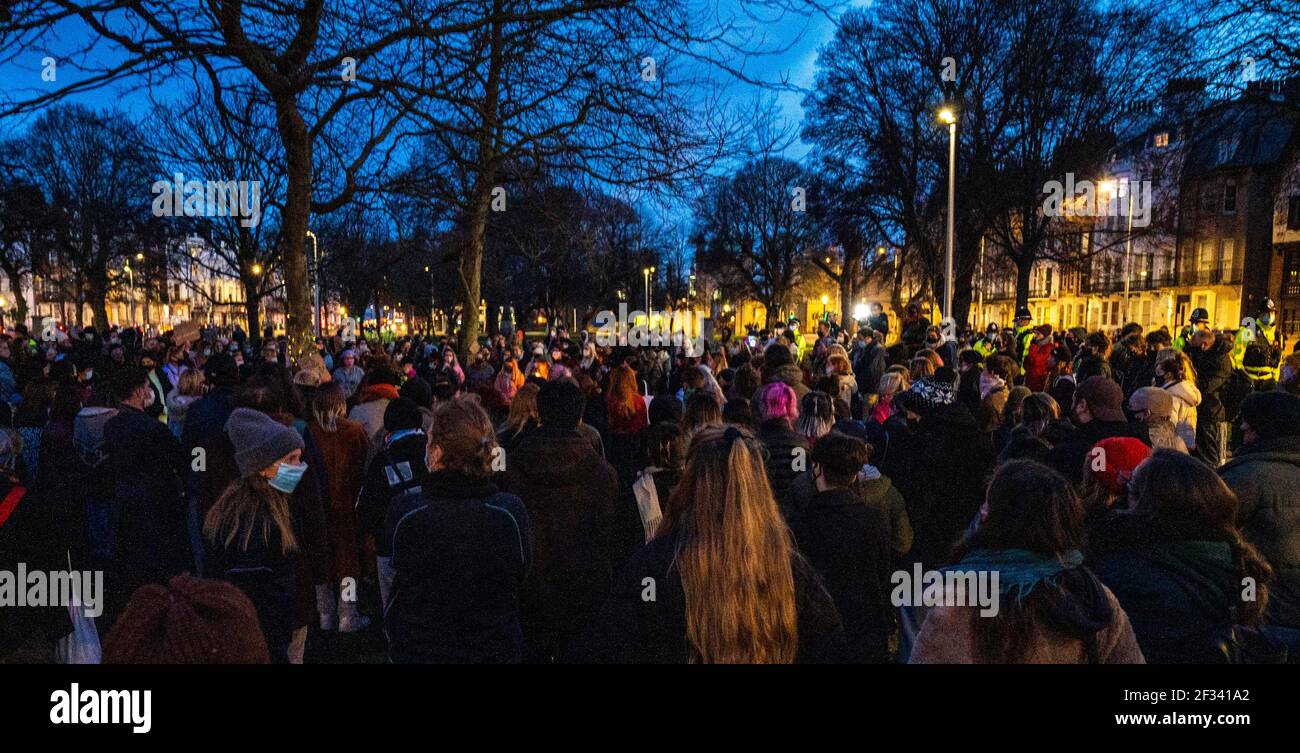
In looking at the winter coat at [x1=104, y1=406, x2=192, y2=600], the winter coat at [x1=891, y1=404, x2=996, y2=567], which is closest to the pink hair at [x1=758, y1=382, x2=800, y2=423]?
the winter coat at [x1=891, y1=404, x2=996, y2=567]

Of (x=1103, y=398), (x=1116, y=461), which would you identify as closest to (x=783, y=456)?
(x=1116, y=461)

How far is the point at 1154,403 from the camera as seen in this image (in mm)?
5195

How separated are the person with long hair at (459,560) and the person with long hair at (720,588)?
0.76 meters

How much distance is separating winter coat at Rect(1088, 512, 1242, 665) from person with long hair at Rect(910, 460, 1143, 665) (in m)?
0.55

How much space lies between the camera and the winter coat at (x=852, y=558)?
3525mm

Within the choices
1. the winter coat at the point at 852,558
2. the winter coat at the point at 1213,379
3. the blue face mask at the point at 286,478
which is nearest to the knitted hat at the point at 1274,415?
the winter coat at the point at 852,558

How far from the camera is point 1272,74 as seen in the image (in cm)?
1398

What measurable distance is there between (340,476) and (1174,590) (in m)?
4.75

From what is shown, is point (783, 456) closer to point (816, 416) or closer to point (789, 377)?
point (816, 416)

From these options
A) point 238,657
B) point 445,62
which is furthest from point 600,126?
point 238,657

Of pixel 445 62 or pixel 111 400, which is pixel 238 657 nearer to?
pixel 111 400

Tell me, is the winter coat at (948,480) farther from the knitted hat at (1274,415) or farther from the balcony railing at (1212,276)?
the balcony railing at (1212,276)

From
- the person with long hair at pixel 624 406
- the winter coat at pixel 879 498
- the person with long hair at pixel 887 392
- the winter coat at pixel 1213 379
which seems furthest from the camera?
the winter coat at pixel 1213 379

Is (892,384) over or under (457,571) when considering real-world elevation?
over
